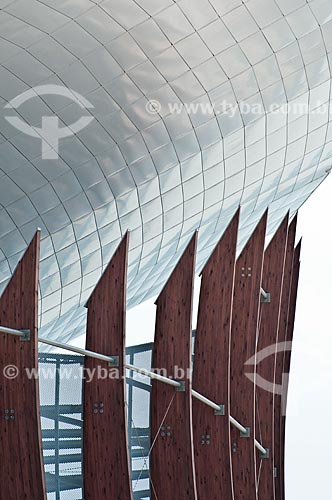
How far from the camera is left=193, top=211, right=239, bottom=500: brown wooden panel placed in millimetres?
23000

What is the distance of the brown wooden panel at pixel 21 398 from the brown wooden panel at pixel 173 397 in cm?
513

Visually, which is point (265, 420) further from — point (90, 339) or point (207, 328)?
point (90, 339)

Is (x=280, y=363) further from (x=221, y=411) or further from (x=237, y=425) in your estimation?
(x=221, y=411)

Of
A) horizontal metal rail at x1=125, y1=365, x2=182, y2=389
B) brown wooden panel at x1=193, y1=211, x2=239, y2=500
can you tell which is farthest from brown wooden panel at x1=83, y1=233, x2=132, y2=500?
brown wooden panel at x1=193, y1=211, x2=239, y2=500

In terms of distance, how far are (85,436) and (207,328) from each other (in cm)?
551

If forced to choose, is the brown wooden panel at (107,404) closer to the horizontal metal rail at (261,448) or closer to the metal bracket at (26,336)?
the metal bracket at (26,336)

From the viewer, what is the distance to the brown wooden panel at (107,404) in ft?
61.6

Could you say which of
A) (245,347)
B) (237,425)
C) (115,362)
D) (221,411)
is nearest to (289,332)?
(245,347)

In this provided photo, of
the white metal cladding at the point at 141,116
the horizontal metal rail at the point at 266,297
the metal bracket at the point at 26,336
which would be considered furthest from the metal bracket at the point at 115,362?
the horizontal metal rail at the point at 266,297

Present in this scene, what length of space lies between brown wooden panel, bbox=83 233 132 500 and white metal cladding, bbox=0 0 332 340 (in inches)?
219

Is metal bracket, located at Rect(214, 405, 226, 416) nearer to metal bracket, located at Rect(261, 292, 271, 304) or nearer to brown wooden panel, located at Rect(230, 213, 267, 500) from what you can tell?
brown wooden panel, located at Rect(230, 213, 267, 500)

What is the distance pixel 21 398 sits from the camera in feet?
55.3

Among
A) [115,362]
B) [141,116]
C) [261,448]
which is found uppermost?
[141,116]

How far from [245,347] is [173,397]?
4.31 meters
